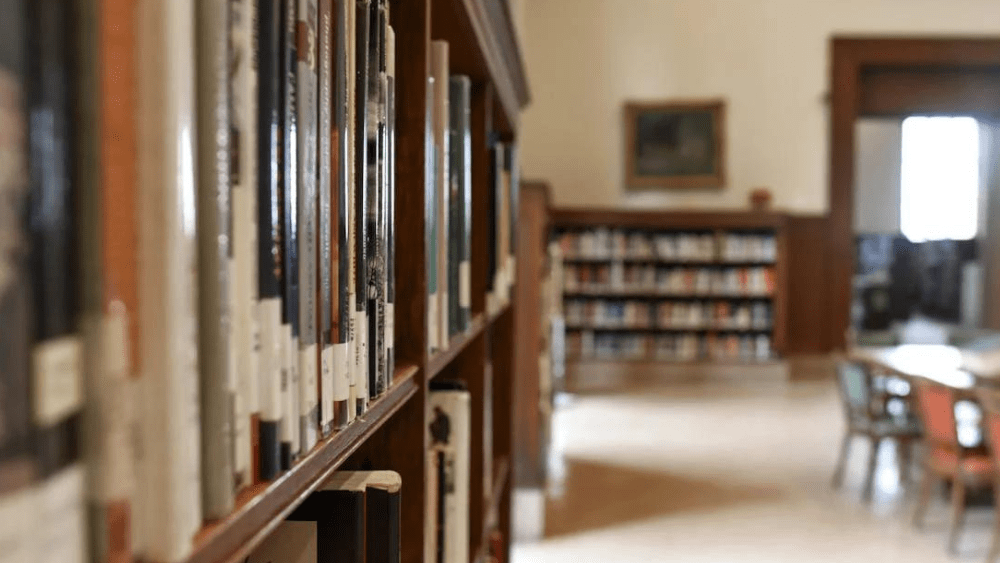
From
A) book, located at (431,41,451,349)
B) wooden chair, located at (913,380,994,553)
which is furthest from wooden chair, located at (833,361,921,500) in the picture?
book, located at (431,41,451,349)

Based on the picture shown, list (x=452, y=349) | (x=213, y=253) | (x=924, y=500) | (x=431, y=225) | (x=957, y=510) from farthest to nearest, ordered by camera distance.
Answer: (x=924, y=500) → (x=957, y=510) → (x=452, y=349) → (x=431, y=225) → (x=213, y=253)

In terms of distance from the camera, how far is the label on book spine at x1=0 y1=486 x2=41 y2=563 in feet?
0.99

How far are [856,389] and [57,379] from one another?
5923 millimetres

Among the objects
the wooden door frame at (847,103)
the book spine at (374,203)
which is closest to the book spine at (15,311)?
the book spine at (374,203)

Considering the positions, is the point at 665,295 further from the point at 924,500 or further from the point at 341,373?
the point at 341,373

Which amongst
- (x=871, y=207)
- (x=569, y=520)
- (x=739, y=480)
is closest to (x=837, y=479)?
(x=739, y=480)

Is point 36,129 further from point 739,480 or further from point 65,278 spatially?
point 739,480

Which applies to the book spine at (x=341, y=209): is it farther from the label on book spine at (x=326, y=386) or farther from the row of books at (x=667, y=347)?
the row of books at (x=667, y=347)

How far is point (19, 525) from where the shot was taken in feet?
1.01

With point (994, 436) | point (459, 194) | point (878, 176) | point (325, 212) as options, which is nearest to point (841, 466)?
point (994, 436)

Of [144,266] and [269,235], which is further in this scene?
[269,235]

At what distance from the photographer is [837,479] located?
5859 mm

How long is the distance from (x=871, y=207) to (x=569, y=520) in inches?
509

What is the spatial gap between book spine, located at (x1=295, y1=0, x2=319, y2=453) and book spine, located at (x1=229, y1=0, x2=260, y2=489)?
75 millimetres
